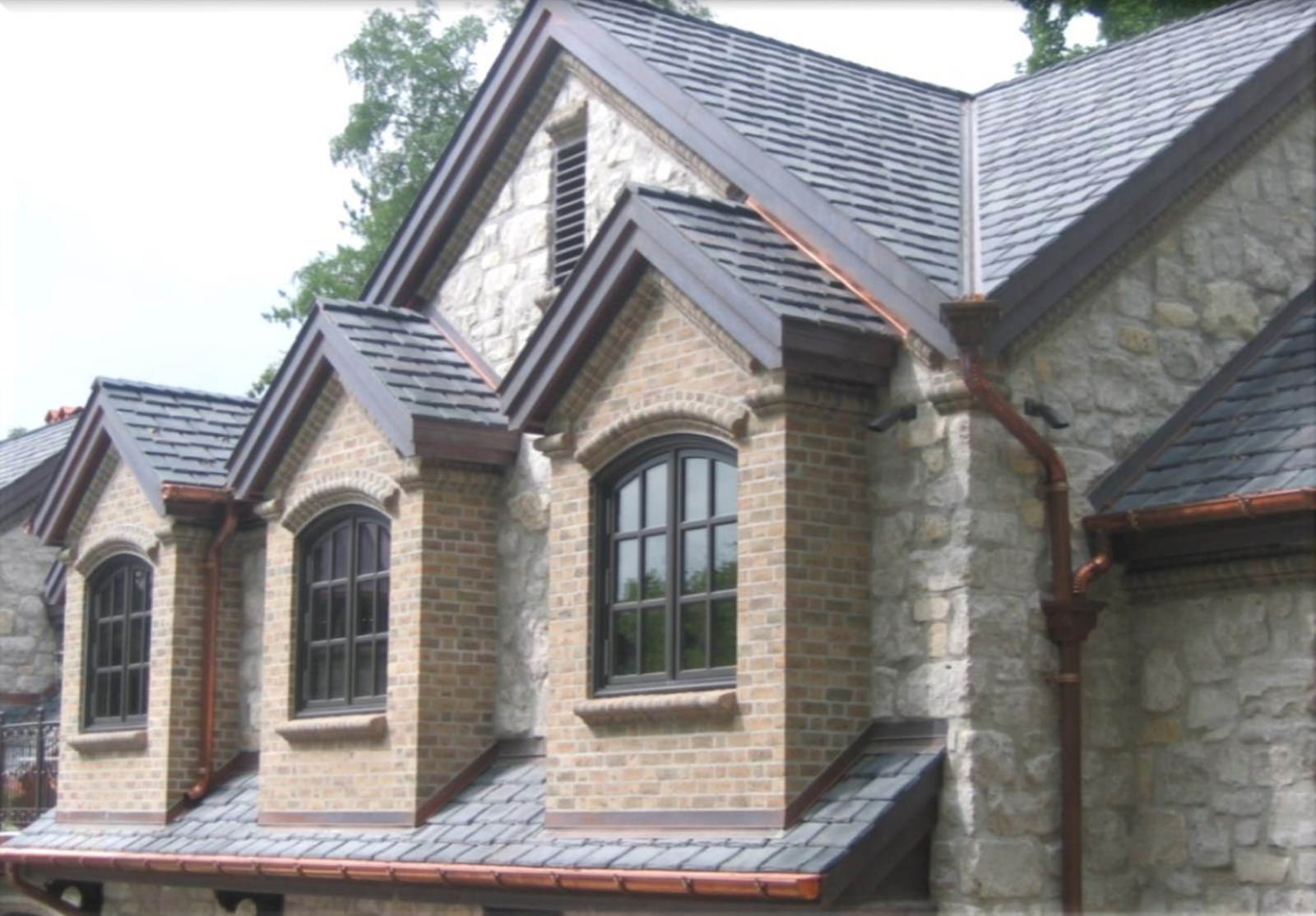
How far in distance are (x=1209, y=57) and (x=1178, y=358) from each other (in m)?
2.74

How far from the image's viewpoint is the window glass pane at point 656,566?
1306cm

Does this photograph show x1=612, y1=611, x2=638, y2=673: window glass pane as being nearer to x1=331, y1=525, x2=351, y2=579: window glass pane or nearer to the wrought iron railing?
x1=331, y1=525, x2=351, y2=579: window glass pane

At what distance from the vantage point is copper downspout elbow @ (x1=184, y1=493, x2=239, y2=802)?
17.7 meters

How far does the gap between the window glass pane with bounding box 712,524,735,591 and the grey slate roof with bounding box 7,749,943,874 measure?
4.22 feet

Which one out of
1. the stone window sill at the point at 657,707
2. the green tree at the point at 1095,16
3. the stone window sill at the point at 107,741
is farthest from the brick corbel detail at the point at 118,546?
the green tree at the point at 1095,16

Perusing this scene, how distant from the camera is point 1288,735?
11.6 metres

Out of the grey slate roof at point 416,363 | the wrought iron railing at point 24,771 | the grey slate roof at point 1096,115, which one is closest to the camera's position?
the grey slate roof at point 1096,115

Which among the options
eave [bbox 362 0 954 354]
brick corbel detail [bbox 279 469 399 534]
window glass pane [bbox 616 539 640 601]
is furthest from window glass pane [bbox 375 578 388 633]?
window glass pane [bbox 616 539 640 601]

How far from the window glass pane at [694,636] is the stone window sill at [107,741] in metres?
6.84

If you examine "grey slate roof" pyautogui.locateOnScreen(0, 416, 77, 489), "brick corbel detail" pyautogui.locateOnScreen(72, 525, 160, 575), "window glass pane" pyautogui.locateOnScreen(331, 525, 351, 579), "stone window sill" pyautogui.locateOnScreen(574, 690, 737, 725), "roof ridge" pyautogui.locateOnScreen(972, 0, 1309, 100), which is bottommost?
"stone window sill" pyautogui.locateOnScreen(574, 690, 737, 725)

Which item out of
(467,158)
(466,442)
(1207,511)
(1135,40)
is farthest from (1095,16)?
(1207,511)

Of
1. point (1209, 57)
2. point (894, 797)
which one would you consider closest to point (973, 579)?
point (894, 797)

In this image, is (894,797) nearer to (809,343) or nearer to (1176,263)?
(809,343)

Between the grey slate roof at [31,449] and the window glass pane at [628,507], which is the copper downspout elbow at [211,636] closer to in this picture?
the window glass pane at [628,507]
